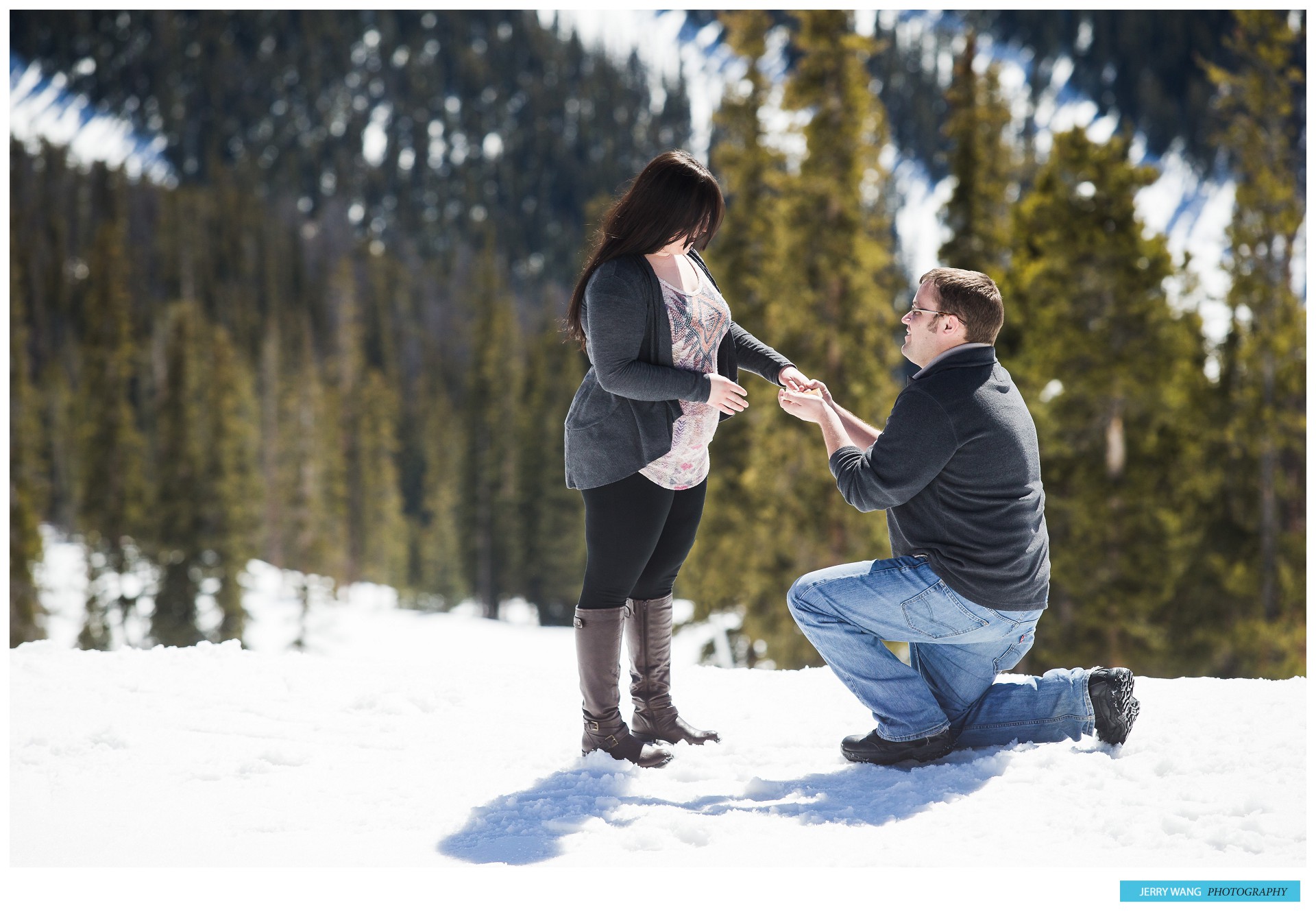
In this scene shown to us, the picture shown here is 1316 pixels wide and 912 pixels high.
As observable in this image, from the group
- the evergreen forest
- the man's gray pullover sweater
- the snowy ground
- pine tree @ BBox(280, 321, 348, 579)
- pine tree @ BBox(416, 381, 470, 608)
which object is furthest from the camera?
pine tree @ BBox(416, 381, 470, 608)

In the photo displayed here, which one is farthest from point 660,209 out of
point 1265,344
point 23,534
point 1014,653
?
point 23,534

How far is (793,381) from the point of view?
124 inches

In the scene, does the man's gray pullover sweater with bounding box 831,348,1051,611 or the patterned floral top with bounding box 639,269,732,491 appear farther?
the patterned floral top with bounding box 639,269,732,491

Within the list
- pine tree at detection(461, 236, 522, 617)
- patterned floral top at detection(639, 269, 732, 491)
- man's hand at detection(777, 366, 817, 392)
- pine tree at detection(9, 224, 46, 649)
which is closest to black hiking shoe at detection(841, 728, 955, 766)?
patterned floral top at detection(639, 269, 732, 491)

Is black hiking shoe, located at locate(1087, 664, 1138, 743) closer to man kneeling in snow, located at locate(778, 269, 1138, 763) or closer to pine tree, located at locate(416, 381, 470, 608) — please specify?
man kneeling in snow, located at locate(778, 269, 1138, 763)

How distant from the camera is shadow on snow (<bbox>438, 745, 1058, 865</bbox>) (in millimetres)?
2508

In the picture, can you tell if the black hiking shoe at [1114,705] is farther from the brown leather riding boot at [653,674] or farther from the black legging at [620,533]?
the black legging at [620,533]

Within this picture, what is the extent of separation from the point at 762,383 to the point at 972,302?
11703 millimetres

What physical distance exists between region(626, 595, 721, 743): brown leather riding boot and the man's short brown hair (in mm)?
1321

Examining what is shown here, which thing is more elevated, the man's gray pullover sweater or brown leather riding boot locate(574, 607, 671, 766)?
the man's gray pullover sweater

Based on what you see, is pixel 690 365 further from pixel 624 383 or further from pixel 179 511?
pixel 179 511

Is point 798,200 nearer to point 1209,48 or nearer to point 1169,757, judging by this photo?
point 1169,757

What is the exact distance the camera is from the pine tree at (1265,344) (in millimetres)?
13383

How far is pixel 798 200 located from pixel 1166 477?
6487 mm
